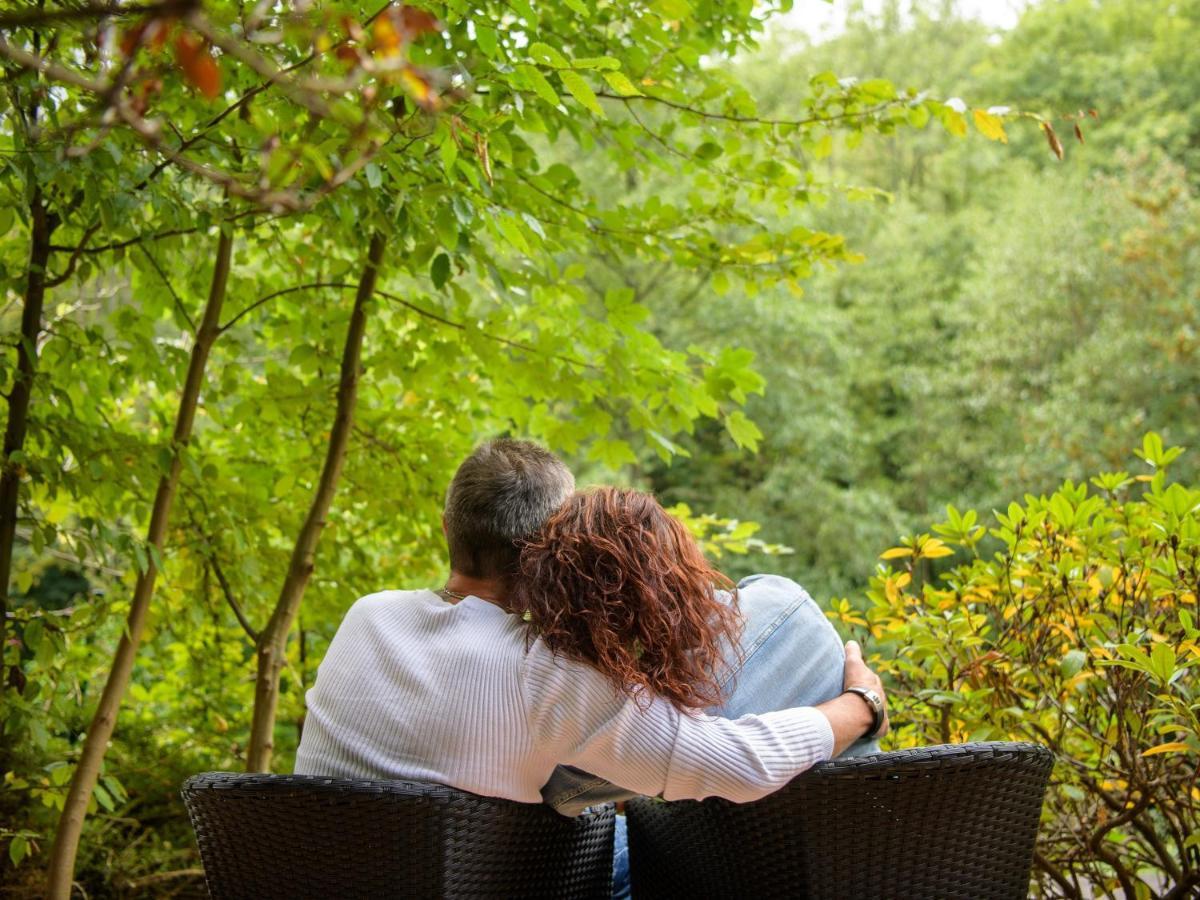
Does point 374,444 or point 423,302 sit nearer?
point 423,302

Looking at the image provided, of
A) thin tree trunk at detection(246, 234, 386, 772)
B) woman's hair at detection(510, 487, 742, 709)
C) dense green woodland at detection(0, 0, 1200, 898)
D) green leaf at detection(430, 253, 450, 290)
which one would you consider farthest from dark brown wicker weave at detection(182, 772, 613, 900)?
thin tree trunk at detection(246, 234, 386, 772)

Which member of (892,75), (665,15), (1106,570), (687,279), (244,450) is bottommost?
(1106,570)

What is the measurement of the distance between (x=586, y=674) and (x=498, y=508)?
31 centimetres

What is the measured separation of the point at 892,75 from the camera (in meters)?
21.8

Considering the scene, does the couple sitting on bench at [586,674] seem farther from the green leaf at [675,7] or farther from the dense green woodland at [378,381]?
the green leaf at [675,7]

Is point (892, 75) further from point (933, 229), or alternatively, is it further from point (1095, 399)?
point (1095, 399)

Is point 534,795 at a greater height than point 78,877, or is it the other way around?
point 534,795

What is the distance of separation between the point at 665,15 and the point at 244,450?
165 centimetres

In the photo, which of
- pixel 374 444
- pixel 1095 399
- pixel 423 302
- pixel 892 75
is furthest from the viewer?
pixel 892 75

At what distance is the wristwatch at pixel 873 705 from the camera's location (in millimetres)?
1495

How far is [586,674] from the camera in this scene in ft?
4.58

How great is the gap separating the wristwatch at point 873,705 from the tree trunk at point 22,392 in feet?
5.17

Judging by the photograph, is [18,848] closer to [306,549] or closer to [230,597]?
Result: [230,597]

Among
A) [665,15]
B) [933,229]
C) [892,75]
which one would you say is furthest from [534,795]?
[892,75]
